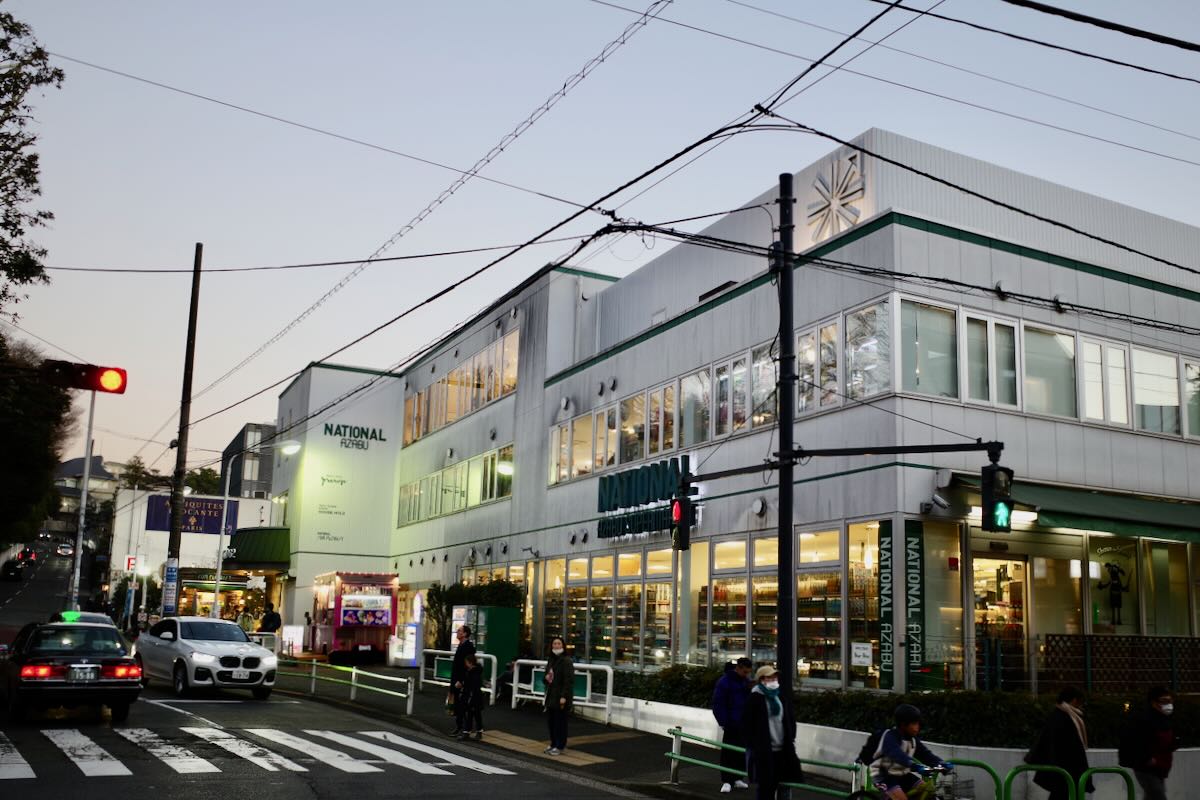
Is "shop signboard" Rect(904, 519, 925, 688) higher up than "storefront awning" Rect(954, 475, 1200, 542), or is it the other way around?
"storefront awning" Rect(954, 475, 1200, 542)

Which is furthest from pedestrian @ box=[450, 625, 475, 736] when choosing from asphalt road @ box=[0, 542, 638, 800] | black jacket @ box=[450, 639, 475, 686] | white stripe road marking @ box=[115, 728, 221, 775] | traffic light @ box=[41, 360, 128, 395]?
traffic light @ box=[41, 360, 128, 395]

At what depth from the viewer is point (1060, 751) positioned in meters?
11.3

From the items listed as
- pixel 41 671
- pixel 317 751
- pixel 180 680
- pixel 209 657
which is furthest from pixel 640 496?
pixel 41 671

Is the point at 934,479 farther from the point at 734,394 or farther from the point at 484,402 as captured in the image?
the point at 484,402

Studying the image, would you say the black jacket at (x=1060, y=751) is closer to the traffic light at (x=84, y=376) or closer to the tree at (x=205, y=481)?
the traffic light at (x=84, y=376)

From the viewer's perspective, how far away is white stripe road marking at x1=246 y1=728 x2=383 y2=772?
1452 cm

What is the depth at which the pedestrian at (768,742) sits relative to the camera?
11.9 meters

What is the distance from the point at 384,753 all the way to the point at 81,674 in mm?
5437

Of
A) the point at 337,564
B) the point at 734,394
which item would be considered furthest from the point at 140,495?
the point at 734,394

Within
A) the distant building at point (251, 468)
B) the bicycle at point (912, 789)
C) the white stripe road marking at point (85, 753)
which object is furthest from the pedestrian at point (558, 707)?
the distant building at point (251, 468)

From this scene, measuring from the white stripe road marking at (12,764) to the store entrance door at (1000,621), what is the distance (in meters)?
13.0

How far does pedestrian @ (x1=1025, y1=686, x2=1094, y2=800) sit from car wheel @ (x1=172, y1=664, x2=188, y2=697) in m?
17.7

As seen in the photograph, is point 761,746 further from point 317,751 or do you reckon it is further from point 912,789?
point 317,751

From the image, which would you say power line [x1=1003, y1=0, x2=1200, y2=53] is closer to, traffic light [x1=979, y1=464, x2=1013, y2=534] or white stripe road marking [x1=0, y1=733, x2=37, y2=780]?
traffic light [x1=979, y1=464, x2=1013, y2=534]
